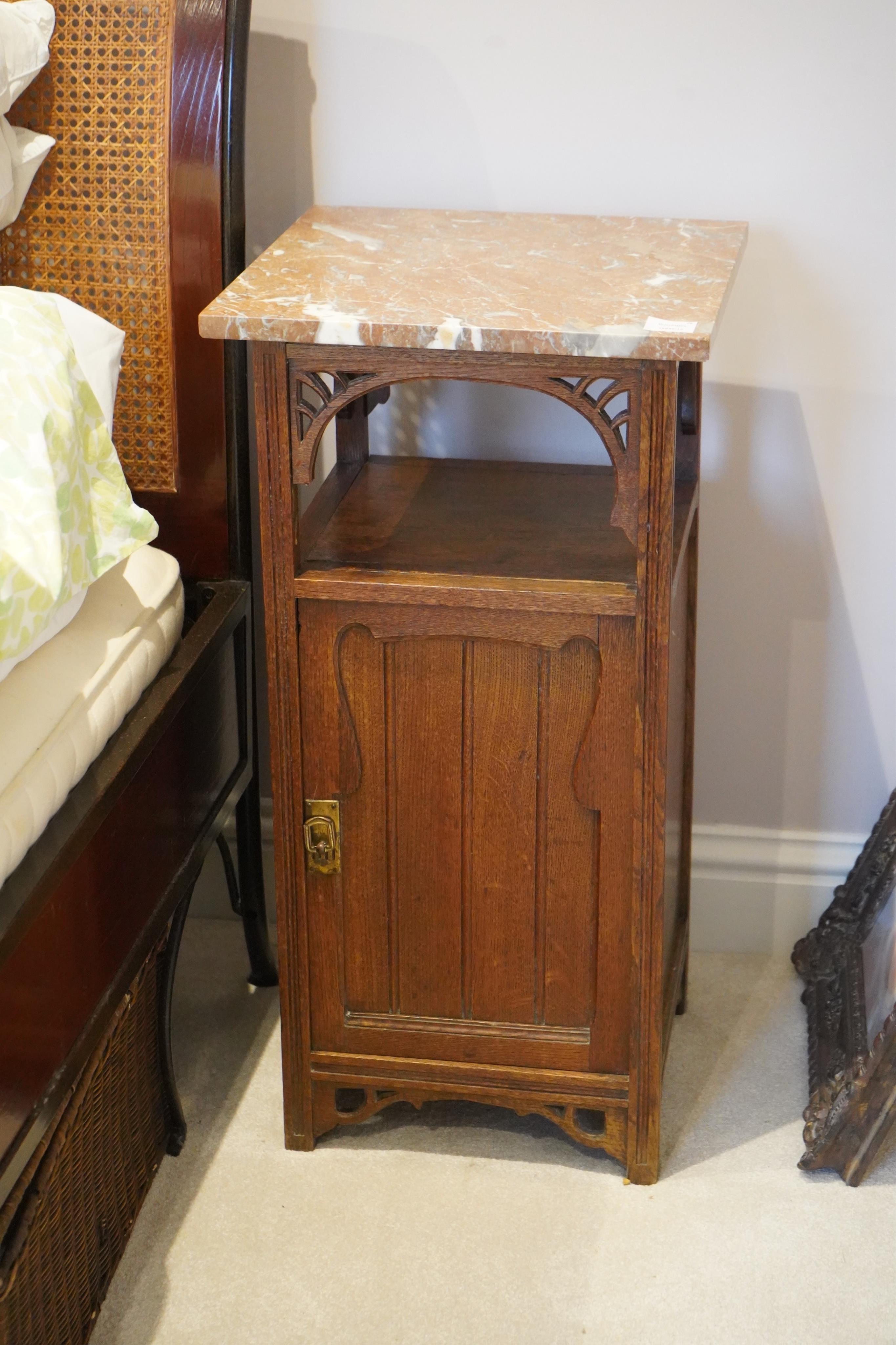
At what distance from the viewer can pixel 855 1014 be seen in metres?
1.62

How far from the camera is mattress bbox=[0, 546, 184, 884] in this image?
1.13 metres

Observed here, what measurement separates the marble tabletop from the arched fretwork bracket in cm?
4

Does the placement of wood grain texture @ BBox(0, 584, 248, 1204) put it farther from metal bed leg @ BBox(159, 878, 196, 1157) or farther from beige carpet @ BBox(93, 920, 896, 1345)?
beige carpet @ BBox(93, 920, 896, 1345)

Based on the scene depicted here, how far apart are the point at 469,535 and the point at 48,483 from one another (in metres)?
0.44

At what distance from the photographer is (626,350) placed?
1.15 meters

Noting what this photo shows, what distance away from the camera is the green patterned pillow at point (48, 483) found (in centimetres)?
111

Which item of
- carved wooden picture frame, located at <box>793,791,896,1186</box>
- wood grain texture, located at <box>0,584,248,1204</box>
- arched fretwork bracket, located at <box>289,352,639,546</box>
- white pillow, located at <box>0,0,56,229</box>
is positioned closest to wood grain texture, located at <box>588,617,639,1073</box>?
arched fretwork bracket, located at <box>289,352,639,546</box>

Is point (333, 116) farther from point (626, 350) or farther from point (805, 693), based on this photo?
point (805, 693)

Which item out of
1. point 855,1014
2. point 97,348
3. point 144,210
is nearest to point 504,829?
point 855,1014

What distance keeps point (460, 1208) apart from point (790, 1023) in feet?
1.70

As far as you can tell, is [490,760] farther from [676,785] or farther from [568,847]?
[676,785]

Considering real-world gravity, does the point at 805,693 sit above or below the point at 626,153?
below

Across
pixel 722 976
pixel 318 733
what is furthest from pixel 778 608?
pixel 318 733

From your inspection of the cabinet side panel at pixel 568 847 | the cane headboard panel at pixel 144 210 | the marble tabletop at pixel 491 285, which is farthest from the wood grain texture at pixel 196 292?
the cabinet side panel at pixel 568 847
